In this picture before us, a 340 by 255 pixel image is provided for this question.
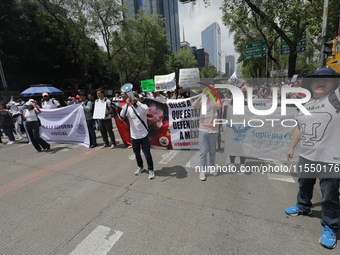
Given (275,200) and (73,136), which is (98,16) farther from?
(275,200)

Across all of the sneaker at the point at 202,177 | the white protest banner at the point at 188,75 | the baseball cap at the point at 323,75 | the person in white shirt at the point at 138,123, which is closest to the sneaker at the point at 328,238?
the baseball cap at the point at 323,75

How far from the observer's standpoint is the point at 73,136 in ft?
24.6

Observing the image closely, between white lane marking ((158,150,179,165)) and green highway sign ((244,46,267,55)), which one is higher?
green highway sign ((244,46,267,55))

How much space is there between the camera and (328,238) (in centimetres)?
219

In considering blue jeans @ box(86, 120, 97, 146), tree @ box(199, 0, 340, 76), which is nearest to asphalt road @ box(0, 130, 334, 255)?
blue jeans @ box(86, 120, 97, 146)

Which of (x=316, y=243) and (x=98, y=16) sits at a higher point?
(x=98, y=16)

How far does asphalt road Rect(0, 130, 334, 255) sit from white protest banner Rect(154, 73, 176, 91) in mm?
8167

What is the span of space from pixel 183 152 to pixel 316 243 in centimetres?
380

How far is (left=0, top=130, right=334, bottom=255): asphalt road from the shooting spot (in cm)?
229

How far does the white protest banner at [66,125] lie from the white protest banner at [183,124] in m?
3.34

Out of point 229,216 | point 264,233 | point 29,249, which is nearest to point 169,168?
point 229,216

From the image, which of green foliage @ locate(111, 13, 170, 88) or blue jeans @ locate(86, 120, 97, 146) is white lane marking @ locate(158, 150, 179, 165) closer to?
blue jeans @ locate(86, 120, 97, 146)

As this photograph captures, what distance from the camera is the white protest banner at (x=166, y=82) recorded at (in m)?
12.2

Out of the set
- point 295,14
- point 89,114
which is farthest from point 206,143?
point 295,14
